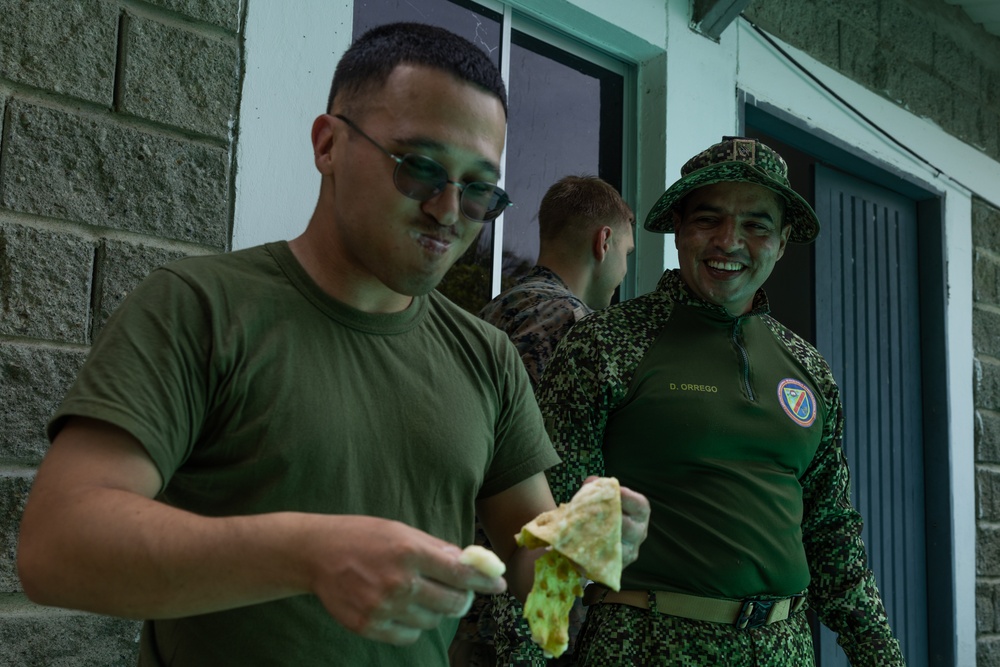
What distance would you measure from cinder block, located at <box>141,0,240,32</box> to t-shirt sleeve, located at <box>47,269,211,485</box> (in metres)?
1.34

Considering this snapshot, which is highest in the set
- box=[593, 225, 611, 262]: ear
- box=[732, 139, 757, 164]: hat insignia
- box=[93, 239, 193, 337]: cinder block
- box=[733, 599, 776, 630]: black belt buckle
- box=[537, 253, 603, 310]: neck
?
box=[732, 139, 757, 164]: hat insignia

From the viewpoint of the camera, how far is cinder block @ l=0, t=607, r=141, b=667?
215cm

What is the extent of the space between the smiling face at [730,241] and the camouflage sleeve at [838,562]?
16.7 inches

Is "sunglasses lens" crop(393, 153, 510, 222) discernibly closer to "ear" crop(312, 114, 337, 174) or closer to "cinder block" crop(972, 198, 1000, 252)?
"ear" crop(312, 114, 337, 174)

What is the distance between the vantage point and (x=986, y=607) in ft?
18.2

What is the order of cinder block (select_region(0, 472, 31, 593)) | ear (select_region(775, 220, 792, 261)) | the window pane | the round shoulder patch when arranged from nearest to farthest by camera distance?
cinder block (select_region(0, 472, 31, 593)) → the round shoulder patch → ear (select_region(775, 220, 792, 261)) → the window pane

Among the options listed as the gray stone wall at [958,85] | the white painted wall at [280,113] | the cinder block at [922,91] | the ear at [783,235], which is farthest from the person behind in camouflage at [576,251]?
the cinder block at [922,91]

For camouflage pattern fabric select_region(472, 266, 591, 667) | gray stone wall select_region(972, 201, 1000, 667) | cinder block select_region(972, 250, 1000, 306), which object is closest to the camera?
camouflage pattern fabric select_region(472, 266, 591, 667)

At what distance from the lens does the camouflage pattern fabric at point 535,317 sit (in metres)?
2.97

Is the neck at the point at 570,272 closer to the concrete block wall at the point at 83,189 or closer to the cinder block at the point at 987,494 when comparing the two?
the concrete block wall at the point at 83,189

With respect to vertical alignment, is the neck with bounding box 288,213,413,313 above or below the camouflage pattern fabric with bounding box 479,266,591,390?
below

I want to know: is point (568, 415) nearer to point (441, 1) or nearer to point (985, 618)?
point (441, 1)

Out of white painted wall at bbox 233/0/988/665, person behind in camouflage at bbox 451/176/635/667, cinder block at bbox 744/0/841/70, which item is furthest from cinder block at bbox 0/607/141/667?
cinder block at bbox 744/0/841/70

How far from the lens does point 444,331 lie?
1831 millimetres
